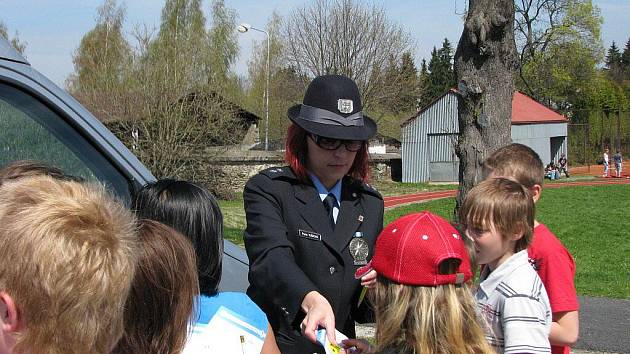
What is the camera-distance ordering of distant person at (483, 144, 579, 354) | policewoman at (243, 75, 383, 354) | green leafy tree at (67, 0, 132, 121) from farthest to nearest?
green leafy tree at (67, 0, 132, 121), distant person at (483, 144, 579, 354), policewoman at (243, 75, 383, 354)

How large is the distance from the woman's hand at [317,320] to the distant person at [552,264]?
1.00m

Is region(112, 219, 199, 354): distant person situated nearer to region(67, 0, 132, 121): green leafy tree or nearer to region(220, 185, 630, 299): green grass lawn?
region(220, 185, 630, 299): green grass lawn

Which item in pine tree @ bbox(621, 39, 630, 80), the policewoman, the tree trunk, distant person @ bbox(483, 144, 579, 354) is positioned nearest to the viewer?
the policewoman

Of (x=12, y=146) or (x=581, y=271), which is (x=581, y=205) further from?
(x=12, y=146)

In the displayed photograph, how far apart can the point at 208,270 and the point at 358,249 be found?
693mm

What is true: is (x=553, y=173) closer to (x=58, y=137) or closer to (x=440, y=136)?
(x=440, y=136)

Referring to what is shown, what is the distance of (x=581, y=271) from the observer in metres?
11.2

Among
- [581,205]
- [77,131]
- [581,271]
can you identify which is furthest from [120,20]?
[77,131]

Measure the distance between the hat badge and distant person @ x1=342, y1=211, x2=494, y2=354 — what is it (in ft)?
1.99

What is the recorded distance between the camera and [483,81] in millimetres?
5219

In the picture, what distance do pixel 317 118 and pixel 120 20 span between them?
28454 millimetres

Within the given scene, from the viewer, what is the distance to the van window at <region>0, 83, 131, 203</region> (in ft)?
8.32

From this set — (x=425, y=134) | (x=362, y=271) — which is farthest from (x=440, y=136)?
(x=362, y=271)

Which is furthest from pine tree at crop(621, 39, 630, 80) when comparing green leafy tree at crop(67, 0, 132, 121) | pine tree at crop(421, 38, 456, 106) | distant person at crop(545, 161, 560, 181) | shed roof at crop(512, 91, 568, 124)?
green leafy tree at crop(67, 0, 132, 121)
